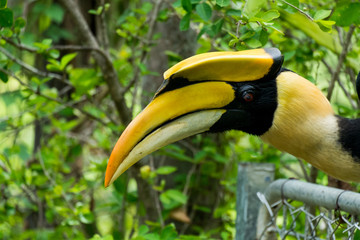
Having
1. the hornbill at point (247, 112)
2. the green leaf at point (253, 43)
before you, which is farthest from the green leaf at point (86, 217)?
the green leaf at point (253, 43)

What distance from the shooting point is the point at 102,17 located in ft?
6.87

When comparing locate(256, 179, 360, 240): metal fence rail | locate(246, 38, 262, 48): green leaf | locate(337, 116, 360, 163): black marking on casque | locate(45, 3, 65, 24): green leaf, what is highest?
locate(246, 38, 262, 48): green leaf

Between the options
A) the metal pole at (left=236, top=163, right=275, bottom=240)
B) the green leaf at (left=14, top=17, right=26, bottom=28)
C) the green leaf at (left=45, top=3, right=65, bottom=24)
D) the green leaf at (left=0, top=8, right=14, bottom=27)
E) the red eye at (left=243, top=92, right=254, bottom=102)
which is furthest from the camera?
the green leaf at (left=45, top=3, right=65, bottom=24)

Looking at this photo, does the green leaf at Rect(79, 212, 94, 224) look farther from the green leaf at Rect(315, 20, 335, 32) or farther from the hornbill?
the green leaf at Rect(315, 20, 335, 32)

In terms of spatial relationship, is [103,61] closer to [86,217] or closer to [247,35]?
[86,217]

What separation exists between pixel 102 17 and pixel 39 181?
773 millimetres

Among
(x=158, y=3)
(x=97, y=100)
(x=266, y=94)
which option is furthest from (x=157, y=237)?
(x=97, y=100)

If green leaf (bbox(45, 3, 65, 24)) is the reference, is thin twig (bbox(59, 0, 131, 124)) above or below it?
above

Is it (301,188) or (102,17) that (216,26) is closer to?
(301,188)

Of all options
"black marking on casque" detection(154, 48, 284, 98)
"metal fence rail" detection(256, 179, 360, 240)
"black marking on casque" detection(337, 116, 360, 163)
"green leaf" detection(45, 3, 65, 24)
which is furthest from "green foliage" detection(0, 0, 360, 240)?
"green leaf" detection(45, 3, 65, 24)

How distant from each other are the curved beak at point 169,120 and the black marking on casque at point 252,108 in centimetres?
2

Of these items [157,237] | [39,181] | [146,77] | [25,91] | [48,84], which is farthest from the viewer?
[48,84]

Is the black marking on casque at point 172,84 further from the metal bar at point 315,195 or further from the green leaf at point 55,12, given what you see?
the green leaf at point 55,12

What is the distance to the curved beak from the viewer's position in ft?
3.65
